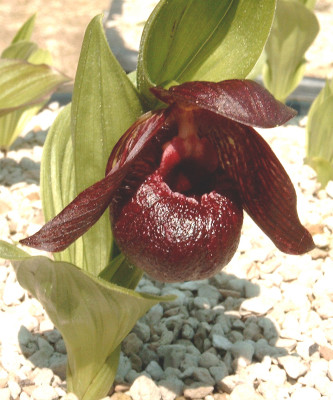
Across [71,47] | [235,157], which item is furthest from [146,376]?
[71,47]

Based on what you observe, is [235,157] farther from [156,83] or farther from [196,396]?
[196,396]

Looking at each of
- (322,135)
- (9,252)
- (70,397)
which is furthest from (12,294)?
(322,135)

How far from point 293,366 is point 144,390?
0.34m

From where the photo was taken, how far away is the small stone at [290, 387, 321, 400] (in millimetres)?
1411

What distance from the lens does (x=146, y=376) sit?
4.58 ft

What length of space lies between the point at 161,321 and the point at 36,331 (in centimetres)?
29

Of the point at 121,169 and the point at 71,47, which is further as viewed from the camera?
the point at 71,47

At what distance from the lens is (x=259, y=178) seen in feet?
3.49

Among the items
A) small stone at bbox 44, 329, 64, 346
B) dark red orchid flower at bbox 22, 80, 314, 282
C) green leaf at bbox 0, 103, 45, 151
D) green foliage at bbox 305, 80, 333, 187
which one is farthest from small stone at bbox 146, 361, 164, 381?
green leaf at bbox 0, 103, 45, 151

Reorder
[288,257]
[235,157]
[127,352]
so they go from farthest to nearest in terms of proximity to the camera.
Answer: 1. [288,257]
2. [127,352]
3. [235,157]

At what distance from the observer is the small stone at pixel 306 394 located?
4.63 ft

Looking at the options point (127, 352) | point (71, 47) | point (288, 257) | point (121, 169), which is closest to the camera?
point (121, 169)

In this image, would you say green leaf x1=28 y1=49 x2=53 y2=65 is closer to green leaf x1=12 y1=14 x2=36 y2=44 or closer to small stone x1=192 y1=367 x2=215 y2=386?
green leaf x1=12 y1=14 x2=36 y2=44

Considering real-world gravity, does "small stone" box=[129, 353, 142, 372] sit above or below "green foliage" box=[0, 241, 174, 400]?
below
